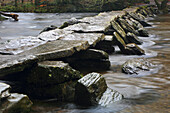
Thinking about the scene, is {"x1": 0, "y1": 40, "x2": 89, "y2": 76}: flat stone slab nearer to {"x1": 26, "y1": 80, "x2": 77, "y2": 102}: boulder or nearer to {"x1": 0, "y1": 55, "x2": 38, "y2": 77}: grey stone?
{"x1": 0, "y1": 55, "x2": 38, "y2": 77}: grey stone

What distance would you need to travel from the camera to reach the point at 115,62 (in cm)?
679

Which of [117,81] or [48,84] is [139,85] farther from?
[48,84]

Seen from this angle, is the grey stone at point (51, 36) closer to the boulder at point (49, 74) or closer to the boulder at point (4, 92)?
the boulder at point (49, 74)

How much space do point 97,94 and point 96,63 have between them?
6.92ft

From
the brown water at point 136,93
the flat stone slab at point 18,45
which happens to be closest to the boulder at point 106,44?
the brown water at point 136,93

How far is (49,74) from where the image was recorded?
→ 3.95 metres

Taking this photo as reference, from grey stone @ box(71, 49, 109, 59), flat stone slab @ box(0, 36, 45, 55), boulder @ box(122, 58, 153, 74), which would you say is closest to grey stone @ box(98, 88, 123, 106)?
boulder @ box(122, 58, 153, 74)

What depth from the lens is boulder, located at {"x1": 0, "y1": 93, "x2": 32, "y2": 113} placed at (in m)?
3.03

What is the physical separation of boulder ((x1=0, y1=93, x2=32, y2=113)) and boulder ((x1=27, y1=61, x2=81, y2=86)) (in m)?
0.71

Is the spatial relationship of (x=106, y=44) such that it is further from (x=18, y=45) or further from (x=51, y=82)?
(x=51, y=82)

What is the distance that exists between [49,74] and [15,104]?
3.12ft

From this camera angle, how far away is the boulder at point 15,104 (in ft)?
9.93

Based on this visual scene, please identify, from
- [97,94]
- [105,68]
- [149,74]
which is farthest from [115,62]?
[97,94]

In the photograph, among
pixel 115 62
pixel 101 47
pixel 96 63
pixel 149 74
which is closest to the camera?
pixel 149 74
